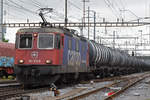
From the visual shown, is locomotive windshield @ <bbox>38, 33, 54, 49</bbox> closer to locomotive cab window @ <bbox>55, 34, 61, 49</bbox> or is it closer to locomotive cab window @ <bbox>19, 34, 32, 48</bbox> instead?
locomotive cab window @ <bbox>55, 34, 61, 49</bbox>

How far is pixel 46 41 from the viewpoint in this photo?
16375mm

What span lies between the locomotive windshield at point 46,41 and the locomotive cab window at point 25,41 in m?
0.57

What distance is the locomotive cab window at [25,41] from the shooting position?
1649 cm

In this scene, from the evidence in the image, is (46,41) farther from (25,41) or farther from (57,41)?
(25,41)

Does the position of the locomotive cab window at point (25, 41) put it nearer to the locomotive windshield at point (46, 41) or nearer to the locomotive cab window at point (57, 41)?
the locomotive windshield at point (46, 41)

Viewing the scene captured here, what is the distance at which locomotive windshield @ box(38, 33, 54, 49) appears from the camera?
16281mm

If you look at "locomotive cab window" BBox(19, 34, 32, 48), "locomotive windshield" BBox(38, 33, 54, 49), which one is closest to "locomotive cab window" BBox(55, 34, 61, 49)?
"locomotive windshield" BBox(38, 33, 54, 49)

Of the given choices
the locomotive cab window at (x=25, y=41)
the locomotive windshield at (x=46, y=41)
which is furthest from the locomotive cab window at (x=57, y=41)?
the locomotive cab window at (x=25, y=41)

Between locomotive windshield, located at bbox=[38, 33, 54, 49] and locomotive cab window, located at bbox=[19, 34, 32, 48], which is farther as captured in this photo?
locomotive cab window, located at bbox=[19, 34, 32, 48]

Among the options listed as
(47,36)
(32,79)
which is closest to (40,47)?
(47,36)

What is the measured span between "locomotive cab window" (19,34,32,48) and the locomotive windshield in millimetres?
568

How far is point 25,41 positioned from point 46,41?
121cm

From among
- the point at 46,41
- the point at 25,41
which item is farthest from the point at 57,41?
the point at 25,41

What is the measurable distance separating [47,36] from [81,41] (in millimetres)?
4935
